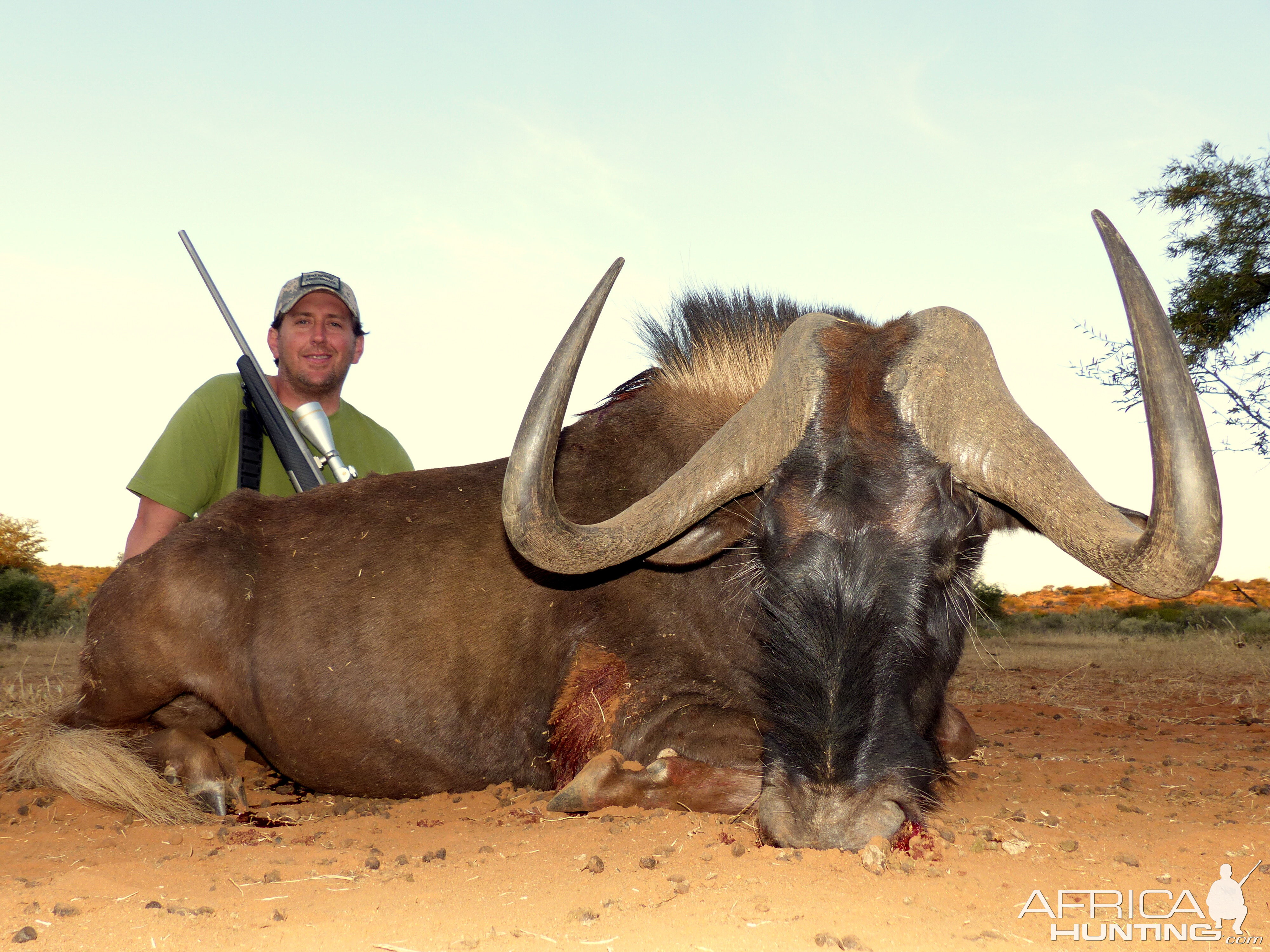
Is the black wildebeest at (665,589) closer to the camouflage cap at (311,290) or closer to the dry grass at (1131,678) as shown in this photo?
the dry grass at (1131,678)

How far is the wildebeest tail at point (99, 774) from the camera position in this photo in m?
4.07

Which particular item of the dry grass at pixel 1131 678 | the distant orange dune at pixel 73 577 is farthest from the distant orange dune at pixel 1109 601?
the distant orange dune at pixel 73 577

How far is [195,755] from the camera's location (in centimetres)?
442

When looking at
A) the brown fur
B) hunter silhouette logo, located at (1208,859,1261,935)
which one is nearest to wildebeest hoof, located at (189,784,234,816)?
the brown fur

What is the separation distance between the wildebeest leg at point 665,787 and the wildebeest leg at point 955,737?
5.87 ft

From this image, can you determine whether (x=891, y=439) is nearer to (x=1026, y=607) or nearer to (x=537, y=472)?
(x=537, y=472)

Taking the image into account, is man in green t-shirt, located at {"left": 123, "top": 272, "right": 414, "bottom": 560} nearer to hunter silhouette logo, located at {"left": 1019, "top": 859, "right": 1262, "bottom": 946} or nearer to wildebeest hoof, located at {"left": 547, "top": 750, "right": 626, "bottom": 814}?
wildebeest hoof, located at {"left": 547, "top": 750, "right": 626, "bottom": 814}

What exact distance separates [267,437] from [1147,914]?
19.5 feet

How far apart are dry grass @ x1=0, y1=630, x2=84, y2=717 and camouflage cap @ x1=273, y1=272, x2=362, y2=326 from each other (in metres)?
2.87

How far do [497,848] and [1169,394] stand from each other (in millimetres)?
2537

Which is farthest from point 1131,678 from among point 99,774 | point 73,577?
point 73,577

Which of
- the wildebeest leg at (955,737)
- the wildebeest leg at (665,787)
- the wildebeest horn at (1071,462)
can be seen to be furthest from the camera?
the wildebeest leg at (955,737)

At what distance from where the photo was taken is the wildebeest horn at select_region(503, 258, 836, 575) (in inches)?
121

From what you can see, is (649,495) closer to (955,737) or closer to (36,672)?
(955,737)
